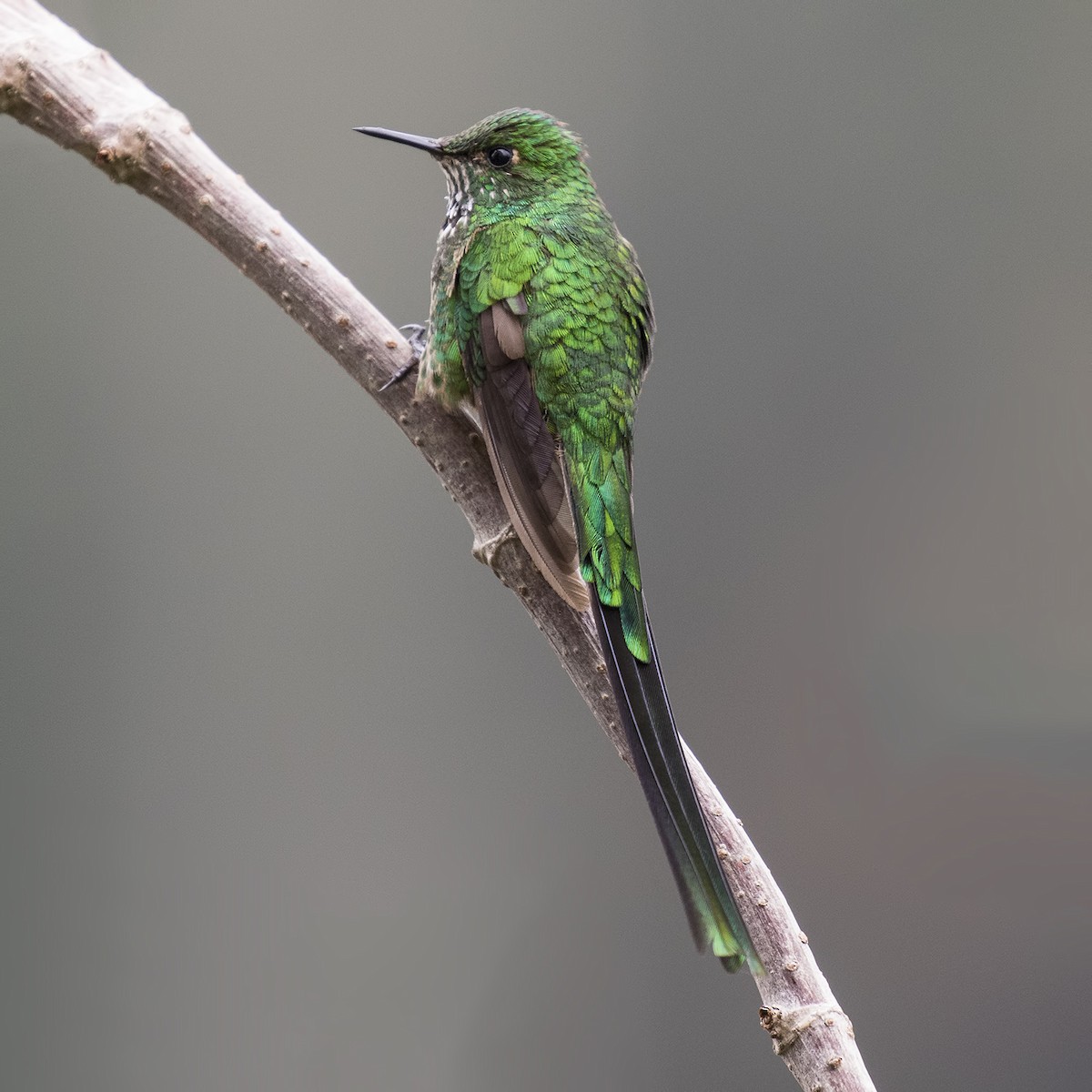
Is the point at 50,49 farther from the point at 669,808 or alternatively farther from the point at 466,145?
the point at 669,808

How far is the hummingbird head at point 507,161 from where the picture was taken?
3.79 ft

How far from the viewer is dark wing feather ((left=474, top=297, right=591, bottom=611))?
90cm

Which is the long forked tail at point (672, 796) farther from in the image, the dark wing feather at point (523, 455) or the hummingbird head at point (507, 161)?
the hummingbird head at point (507, 161)

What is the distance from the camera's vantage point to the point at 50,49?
0.99m

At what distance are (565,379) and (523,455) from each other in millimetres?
93

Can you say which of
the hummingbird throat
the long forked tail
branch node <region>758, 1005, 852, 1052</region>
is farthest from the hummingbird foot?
branch node <region>758, 1005, 852, 1052</region>

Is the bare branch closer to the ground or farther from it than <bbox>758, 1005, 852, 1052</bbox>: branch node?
farther from it

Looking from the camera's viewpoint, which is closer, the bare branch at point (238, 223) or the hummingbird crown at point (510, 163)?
the bare branch at point (238, 223)

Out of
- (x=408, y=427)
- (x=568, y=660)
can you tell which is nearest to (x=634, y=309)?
(x=408, y=427)

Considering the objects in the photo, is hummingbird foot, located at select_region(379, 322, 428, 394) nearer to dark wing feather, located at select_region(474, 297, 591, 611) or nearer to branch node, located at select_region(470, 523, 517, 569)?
dark wing feather, located at select_region(474, 297, 591, 611)

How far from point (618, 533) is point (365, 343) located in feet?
0.97

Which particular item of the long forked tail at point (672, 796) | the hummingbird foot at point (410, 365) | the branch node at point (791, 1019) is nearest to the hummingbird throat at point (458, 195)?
the hummingbird foot at point (410, 365)

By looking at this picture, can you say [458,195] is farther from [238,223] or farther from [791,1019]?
[791,1019]

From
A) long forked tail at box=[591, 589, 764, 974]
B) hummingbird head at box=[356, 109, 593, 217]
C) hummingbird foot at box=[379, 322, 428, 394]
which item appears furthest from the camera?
hummingbird head at box=[356, 109, 593, 217]
